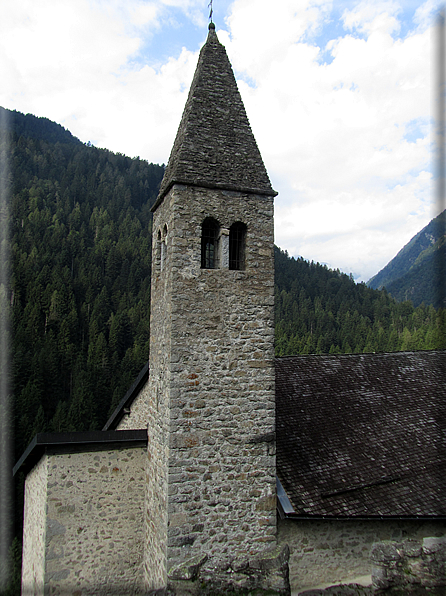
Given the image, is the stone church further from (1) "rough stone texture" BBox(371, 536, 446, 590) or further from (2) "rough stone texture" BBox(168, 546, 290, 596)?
(1) "rough stone texture" BBox(371, 536, 446, 590)

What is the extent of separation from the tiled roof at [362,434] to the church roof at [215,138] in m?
5.81

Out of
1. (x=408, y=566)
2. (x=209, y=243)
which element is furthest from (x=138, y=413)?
(x=408, y=566)

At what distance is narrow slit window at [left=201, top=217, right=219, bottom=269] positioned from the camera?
27.6ft

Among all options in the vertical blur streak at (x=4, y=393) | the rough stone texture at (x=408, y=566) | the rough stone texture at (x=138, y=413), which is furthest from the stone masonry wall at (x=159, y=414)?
the vertical blur streak at (x=4, y=393)

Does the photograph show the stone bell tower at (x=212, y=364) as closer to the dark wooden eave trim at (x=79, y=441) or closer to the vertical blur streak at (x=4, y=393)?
the dark wooden eave trim at (x=79, y=441)

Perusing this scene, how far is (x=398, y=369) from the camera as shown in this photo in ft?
43.3

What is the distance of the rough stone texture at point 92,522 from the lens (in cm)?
833

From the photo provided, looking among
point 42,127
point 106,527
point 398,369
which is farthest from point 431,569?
point 42,127

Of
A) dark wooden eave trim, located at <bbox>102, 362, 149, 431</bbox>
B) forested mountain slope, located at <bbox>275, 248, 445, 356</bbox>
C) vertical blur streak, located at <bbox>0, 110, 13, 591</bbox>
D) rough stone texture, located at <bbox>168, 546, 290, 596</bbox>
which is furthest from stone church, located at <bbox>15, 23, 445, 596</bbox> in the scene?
forested mountain slope, located at <bbox>275, 248, 445, 356</bbox>

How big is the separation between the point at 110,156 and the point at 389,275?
9853cm

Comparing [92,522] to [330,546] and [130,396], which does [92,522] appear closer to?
[130,396]

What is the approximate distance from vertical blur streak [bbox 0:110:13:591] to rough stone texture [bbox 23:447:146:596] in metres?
5.57

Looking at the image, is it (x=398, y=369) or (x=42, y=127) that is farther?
(x=42, y=127)

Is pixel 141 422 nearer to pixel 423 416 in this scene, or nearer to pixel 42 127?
pixel 423 416
